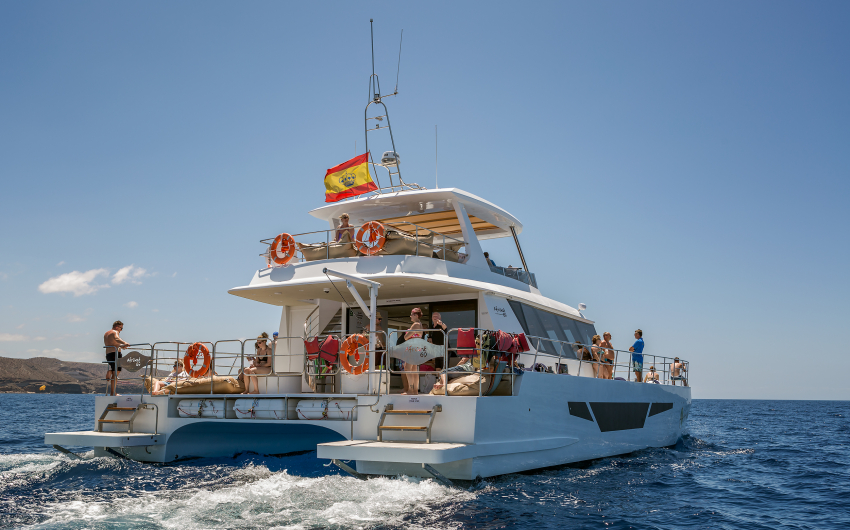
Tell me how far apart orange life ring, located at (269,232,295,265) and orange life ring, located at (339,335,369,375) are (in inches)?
119

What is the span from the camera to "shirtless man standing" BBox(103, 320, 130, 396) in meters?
11.0

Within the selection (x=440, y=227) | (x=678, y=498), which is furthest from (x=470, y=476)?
(x=440, y=227)

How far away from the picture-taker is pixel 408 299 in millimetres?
12133

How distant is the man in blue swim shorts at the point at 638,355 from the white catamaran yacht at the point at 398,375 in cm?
29

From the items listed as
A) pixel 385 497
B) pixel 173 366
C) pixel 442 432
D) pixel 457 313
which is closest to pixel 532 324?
pixel 457 313

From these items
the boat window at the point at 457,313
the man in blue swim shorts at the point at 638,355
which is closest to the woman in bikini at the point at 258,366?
the boat window at the point at 457,313

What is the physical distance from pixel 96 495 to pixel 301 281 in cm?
445

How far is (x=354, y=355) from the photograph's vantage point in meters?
9.23

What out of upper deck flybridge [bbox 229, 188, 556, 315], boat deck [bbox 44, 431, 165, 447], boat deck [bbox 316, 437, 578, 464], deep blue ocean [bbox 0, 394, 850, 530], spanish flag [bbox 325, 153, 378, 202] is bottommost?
deep blue ocean [bbox 0, 394, 850, 530]

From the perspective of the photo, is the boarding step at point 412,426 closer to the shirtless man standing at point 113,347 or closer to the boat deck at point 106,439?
the boat deck at point 106,439

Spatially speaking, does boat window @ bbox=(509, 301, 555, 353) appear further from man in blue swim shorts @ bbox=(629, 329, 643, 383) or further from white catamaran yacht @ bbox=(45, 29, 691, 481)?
man in blue swim shorts @ bbox=(629, 329, 643, 383)

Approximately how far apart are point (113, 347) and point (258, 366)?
2.52 meters

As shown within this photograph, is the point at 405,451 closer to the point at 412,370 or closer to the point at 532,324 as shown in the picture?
the point at 412,370

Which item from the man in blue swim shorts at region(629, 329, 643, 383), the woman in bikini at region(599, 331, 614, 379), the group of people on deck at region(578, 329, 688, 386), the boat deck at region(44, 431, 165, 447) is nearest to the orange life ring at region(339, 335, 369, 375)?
the boat deck at region(44, 431, 165, 447)
